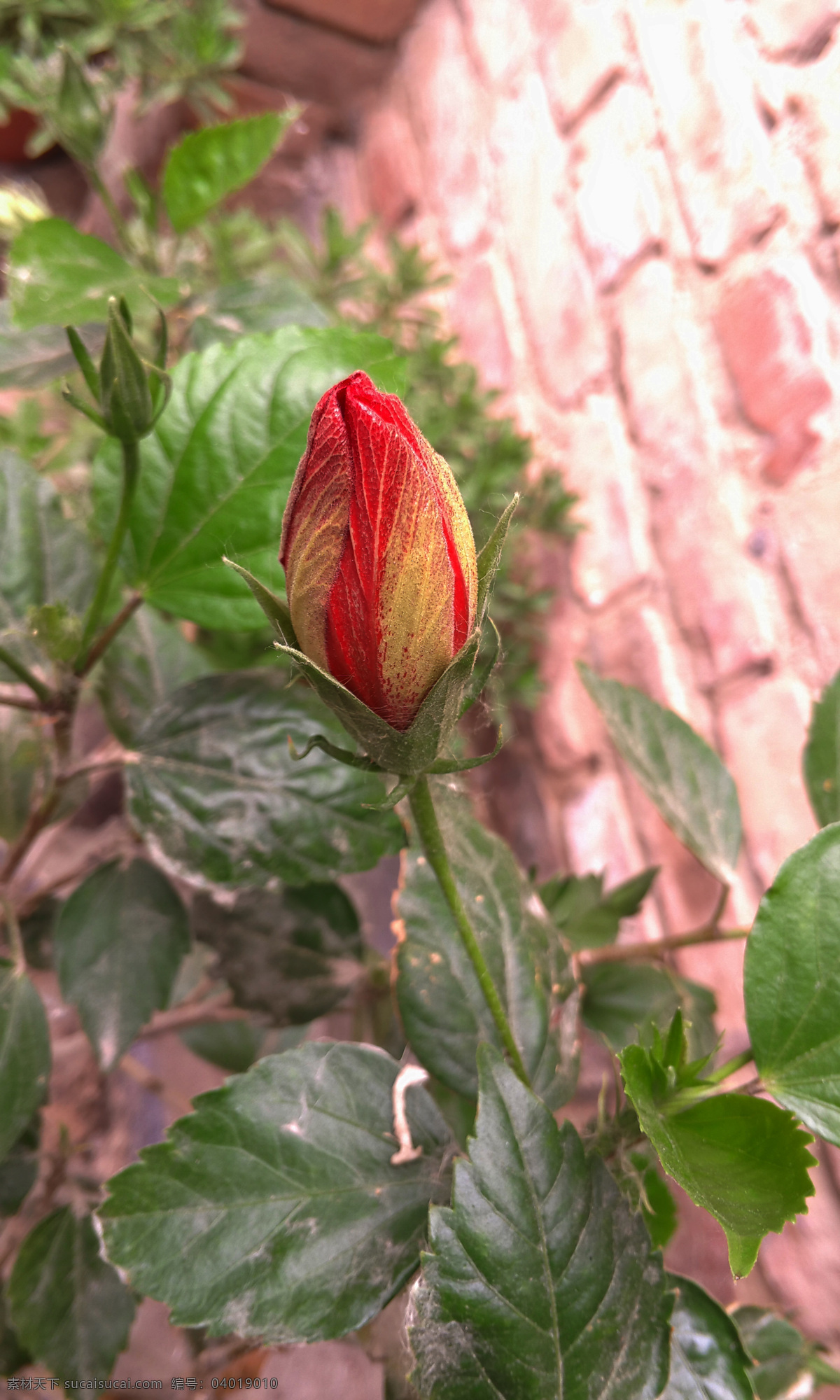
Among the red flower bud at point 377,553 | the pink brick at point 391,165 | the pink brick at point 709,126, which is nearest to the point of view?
the red flower bud at point 377,553

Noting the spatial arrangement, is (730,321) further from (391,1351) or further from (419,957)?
(391,1351)

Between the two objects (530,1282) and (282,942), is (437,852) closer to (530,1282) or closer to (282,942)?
(530,1282)

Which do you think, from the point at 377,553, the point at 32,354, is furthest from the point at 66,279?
the point at 377,553

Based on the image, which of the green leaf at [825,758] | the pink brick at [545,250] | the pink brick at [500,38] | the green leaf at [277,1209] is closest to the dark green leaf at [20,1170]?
the green leaf at [277,1209]

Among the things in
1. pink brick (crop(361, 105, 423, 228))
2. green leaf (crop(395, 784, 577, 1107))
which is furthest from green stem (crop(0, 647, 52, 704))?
pink brick (crop(361, 105, 423, 228))

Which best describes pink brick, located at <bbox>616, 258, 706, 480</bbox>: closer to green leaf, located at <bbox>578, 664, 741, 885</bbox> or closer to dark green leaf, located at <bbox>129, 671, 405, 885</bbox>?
green leaf, located at <bbox>578, 664, 741, 885</bbox>

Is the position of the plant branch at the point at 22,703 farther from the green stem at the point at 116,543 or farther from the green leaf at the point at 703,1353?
the green leaf at the point at 703,1353
